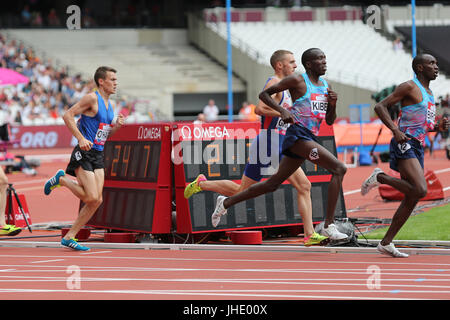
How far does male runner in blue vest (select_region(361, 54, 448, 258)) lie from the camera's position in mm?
9383

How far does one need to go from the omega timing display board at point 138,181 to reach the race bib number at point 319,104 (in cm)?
223

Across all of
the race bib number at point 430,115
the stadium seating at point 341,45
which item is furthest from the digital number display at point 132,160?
the stadium seating at point 341,45

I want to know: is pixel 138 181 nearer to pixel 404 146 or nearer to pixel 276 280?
pixel 404 146

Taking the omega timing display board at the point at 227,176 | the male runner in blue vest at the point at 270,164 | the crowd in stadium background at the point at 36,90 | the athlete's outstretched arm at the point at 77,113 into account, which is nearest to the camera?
the male runner in blue vest at the point at 270,164

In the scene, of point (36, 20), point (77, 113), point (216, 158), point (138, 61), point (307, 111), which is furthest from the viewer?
point (36, 20)

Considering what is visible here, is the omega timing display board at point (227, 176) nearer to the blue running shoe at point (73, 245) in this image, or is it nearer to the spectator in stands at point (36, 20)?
the blue running shoe at point (73, 245)

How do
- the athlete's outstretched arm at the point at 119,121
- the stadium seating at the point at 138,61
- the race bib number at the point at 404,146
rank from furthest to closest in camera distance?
the stadium seating at the point at 138,61, the athlete's outstretched arm at the point at 119,121, the race bib number at the point at 404,146

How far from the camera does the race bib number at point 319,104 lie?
9.68m

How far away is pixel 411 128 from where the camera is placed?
9461mm

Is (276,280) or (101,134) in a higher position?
(101,134)

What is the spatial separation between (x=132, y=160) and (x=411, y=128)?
12.9ft

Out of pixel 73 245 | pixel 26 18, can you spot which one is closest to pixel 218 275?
pixel 73 245

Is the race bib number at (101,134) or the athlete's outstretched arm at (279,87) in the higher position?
the athlete's outstretched arm at (279,87)
